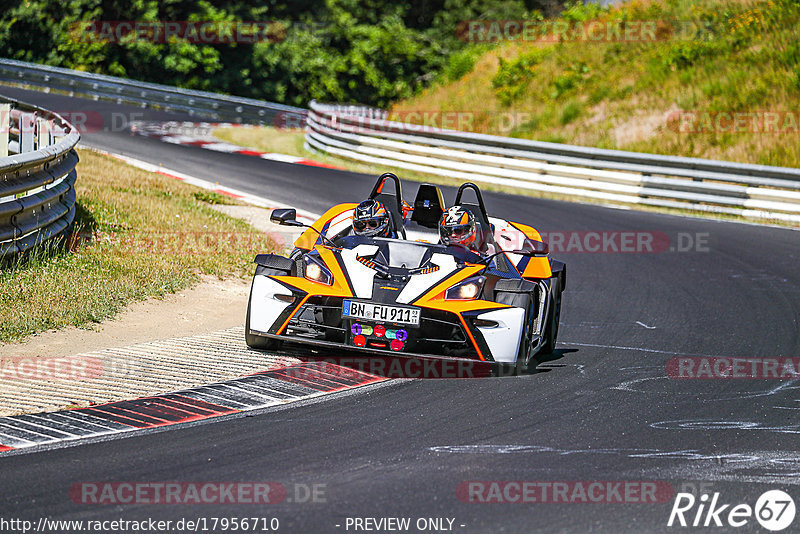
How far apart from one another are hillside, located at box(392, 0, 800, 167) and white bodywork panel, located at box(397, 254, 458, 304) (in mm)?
15977

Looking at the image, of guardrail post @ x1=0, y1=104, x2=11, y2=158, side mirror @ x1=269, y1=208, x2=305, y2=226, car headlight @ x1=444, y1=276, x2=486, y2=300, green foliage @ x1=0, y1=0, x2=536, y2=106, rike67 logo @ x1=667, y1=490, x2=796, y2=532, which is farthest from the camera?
green foliage @ x1=0, y1=0, x2=536, y2=106

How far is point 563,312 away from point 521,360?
3.25 metres

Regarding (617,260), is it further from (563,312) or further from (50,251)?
(50,251)

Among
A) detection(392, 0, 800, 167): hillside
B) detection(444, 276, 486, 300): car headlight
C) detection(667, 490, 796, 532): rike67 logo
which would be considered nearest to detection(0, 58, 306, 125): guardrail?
detection(392, 0, 800, 167): hillside

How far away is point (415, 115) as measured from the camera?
101ft

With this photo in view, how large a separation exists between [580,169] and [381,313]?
13.7m

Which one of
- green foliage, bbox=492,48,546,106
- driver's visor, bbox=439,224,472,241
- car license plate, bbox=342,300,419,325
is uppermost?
green foliage, bbox=492,48,546,106

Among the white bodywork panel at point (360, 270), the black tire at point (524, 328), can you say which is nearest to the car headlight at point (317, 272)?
the white bodywork panel at point (360, 270)

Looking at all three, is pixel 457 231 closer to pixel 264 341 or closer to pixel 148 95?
pixel 264 341

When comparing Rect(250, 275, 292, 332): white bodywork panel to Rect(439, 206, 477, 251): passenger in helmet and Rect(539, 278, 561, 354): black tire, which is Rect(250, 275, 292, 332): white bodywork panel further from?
Rect(539, 278, 561, 354): black tire

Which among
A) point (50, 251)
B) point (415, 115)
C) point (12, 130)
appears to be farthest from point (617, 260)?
point (415, 115)

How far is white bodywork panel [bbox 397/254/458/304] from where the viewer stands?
8.23 metres

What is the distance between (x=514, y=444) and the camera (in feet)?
21.5

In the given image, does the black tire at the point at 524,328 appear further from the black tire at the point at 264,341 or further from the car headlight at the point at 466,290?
the black tire at the point at 264,341
